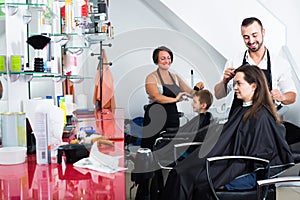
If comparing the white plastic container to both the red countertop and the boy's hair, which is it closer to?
the red countertop

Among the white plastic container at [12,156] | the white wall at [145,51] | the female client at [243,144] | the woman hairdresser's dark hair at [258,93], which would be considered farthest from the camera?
the white wall at [145,51]

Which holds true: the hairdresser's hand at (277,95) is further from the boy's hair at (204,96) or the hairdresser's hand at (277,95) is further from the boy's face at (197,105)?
the boy's face at (197,105)

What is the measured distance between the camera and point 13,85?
64.8 inches

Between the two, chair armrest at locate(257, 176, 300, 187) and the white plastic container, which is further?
chair armrest at locate(257, 176, 300, 187)

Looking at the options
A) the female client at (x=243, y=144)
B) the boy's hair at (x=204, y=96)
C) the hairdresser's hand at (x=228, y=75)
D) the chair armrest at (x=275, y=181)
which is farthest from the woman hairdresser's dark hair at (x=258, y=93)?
the hairdresser's hand at (x=228, y=75)

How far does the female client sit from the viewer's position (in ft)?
6.80

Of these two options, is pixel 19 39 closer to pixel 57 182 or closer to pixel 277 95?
pixel 57 182

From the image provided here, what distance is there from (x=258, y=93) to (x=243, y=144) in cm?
38

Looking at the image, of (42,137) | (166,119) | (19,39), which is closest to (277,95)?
(166,119)

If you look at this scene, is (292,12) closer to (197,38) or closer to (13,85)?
(197,38)

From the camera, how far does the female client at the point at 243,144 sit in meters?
2.07

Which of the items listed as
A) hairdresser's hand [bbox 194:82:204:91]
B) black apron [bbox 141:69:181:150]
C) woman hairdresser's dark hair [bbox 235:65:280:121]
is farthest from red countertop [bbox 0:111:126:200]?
hairdresser's hand [bbox 194:82:204:91]

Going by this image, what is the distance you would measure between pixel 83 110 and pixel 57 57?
906 millimetres

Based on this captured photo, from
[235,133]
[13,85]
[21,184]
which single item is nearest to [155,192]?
[235,133]
